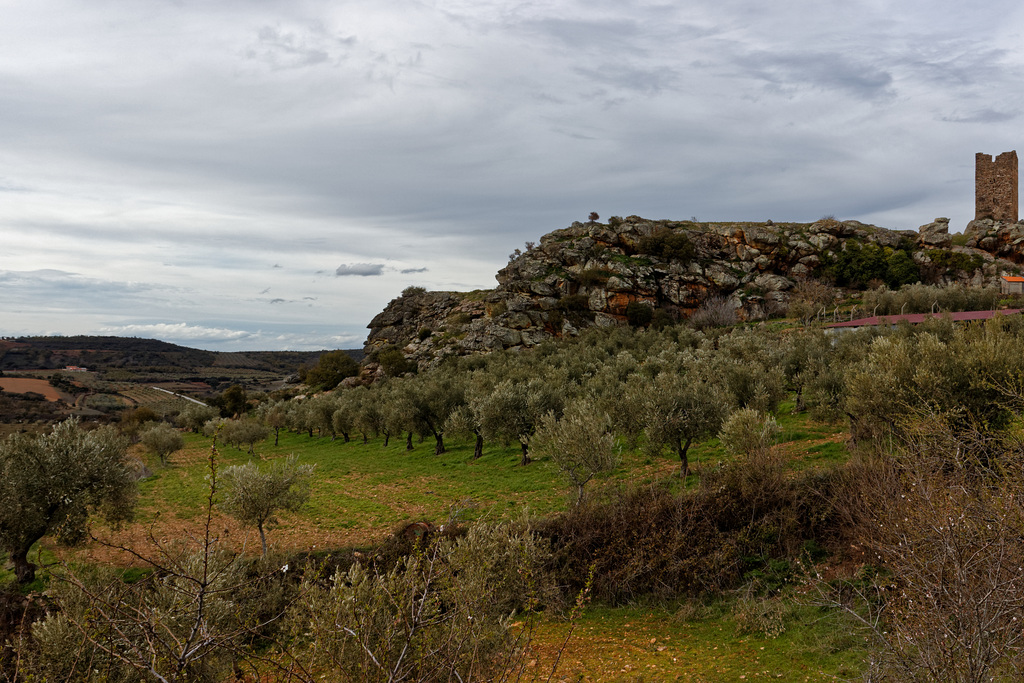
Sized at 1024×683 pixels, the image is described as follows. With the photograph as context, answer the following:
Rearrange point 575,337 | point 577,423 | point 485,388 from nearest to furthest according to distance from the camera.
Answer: point 577,423 → point 485,388 → point 575,337

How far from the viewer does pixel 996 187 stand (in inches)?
3730

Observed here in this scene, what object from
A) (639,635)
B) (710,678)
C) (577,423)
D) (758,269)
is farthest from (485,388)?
(758,269)

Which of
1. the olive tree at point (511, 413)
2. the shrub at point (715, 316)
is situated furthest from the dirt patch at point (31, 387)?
the shrub at point (715, 316)

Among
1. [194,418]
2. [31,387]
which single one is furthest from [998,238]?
[31,387]

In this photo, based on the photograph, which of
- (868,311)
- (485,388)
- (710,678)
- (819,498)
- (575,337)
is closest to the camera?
(710,678)

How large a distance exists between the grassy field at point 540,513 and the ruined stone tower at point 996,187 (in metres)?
93.6

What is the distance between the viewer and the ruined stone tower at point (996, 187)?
93188 mm

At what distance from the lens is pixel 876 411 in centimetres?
2078

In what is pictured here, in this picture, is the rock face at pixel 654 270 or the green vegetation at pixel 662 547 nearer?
the green vegetation at pixel 662 547

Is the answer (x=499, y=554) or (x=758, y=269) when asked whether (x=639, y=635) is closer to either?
(x=499, y=554)

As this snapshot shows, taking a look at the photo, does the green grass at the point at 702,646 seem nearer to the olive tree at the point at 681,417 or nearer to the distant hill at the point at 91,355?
the olive tree at the point at 681,417

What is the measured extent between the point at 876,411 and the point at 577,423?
38.2ft

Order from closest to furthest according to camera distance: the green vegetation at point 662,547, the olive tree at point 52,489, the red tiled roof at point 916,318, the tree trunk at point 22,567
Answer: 1. the green vegetation at point 662,547
2. the olive tree at point 52,489
3. the tree trunk at point 22,567
4. the red tiled roof at point 916,318

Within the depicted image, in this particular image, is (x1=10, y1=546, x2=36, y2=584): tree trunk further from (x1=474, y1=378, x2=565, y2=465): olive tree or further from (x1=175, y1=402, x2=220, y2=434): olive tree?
(x1=175, y1=402, x2=220, y2=434): olive tree
